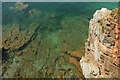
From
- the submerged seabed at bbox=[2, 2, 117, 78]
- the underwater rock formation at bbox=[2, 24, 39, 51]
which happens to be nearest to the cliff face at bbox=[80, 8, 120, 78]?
the submerged seabed at bbox=[2, 2, 117, 78]

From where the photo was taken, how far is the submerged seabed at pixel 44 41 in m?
26.3

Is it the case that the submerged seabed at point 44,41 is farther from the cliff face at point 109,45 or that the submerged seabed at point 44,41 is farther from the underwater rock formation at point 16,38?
the cliff face at point 109,45

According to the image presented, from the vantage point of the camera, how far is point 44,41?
1423 inches

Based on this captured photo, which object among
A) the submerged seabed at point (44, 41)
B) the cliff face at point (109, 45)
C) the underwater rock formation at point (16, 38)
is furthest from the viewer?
the underwater rock formation at point (16, 38)

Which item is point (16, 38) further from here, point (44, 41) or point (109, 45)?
point (109, 45)

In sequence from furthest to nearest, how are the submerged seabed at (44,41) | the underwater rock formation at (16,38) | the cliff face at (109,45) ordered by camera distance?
the underwater rock formation at (16,38)
the submerged seabed at (44,41)
the cliff face at (109,45)

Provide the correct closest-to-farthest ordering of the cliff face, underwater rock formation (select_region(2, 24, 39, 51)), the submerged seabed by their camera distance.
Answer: the cliff face < the submerged seabed < underwater rock formation (select_region(2, 24, 39, 51))

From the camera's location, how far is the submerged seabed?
26.3 metres

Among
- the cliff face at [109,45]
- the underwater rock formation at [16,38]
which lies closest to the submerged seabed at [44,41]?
the underwater rock formation at [16,38]

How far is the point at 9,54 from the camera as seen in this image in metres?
31.5

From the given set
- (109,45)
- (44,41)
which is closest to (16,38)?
(44,41)

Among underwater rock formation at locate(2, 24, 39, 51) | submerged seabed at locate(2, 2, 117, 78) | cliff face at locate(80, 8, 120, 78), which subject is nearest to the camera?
cliff face at locate(80, 8, 120, 78)

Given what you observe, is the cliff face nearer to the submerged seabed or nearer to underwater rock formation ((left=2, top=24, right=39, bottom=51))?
the submerged seabed

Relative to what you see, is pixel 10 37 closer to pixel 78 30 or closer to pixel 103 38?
pixel 78 30
